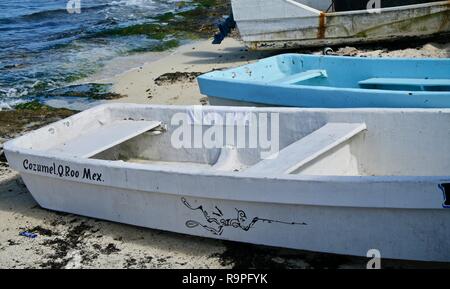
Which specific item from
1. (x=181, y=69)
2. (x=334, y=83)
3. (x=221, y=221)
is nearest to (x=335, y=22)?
(x=181, y=69)

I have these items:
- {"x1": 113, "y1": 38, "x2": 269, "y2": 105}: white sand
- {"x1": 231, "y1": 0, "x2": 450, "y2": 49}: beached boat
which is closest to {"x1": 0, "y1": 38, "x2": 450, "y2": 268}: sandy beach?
{"x1": 113, "y1": 38, "x2": 269, "y2": 105}: white sand

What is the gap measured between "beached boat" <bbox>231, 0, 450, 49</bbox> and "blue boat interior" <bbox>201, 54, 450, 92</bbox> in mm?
2803

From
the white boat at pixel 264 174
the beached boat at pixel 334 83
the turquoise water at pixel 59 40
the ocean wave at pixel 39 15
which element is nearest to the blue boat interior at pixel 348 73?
the beached boat at pixel 334 83

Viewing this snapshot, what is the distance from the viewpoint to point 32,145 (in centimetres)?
556

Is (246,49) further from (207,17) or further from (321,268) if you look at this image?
(321,268)

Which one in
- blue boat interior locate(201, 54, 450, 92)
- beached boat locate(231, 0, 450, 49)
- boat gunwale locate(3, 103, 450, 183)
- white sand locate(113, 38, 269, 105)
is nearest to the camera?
boat gunwale locate(3, 103, 450, 183)

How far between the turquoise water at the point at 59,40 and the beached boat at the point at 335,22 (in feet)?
9.67

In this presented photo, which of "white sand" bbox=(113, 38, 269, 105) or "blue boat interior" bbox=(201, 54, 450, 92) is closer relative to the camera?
"blue boat interior" bbox=(201, 54, 450, 92)

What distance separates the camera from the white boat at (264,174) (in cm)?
388

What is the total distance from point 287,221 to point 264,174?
0.34 m

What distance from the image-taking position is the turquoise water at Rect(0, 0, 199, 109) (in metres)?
10.9

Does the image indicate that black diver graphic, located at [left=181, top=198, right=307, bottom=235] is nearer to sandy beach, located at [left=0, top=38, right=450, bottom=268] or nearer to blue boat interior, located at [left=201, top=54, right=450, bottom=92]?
sandy beach, located at [left=0, top=38, right=450, bottom=268]

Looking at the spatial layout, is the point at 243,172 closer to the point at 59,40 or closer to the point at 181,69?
the point at 181,69
